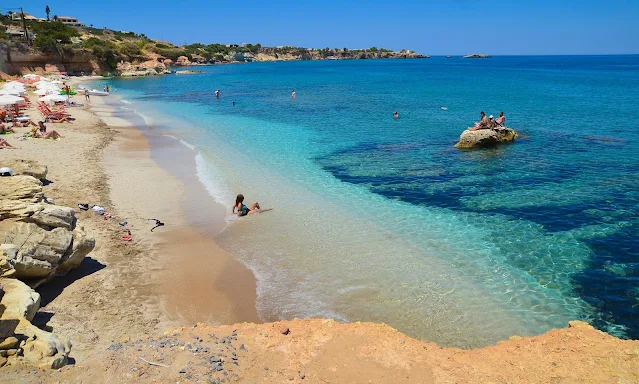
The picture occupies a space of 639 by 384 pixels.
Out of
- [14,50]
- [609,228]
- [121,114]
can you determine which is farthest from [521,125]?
[14,50]

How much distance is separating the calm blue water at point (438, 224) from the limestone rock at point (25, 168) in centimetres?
618

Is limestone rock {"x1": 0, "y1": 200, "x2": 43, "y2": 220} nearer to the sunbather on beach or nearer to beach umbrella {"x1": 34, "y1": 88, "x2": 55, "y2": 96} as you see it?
the sunbather on beach

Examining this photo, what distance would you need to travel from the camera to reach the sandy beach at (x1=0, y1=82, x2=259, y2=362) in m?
8.73

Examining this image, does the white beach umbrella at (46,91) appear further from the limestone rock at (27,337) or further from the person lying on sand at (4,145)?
the limestone rock at (27,337)

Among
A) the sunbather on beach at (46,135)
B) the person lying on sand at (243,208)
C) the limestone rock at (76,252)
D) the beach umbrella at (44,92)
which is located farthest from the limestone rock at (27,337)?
the beach umbrella at (44,92)

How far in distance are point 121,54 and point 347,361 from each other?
111486 mm

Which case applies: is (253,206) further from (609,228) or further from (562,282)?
(609,228)

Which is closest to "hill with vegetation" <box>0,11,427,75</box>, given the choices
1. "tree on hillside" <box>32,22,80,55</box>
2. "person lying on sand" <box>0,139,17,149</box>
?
"tree on hillside" <box>32,22,80,55</box>

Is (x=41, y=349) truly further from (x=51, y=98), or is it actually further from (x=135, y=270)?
(x=51, y=98)

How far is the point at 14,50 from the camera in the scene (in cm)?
6494

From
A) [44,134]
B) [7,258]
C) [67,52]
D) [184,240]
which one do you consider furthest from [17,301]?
[67,52]

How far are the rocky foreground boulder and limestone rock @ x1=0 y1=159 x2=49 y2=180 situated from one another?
3.80 m

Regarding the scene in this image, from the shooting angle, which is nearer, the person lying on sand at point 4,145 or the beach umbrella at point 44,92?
the person lying on sand at point 4,145

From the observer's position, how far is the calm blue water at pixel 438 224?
32.1ft
